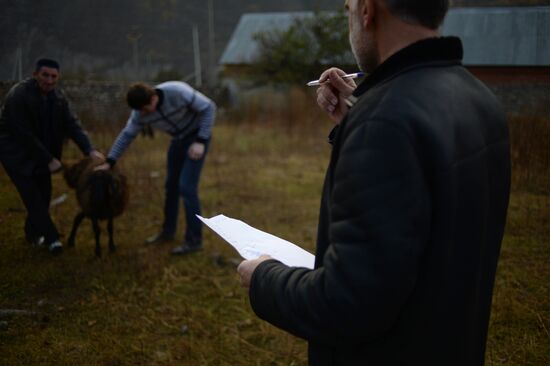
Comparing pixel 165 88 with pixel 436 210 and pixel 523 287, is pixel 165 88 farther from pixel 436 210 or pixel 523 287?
pixel 436 210

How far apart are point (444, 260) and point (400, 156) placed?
0.33m

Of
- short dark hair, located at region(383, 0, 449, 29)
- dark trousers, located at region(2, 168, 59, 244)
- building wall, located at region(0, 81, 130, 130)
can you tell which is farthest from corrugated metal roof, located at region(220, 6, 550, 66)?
building wall, located at region(0, 81, 130, 130)

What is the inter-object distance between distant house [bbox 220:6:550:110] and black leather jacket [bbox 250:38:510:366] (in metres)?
2.42

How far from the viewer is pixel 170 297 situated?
4594mm

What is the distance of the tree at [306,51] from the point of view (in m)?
19.3

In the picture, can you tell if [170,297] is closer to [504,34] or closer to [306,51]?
[504,34]

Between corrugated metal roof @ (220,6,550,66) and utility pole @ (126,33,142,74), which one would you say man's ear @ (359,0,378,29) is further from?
utility pole @ (126,33,142,74)

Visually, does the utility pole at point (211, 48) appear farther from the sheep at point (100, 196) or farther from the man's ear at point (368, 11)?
the man's ear at point (368, 11)

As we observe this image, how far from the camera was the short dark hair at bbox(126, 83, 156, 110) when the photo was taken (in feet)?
16.6

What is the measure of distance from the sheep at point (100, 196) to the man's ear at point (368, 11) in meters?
4.66

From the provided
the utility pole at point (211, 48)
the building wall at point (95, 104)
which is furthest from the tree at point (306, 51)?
the building wall at point (95, 104)

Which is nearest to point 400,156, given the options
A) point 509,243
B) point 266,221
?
point 509,243

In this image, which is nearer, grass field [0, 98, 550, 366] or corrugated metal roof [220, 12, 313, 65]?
grass field [0, 98, 550, 366]

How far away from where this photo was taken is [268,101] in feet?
56.4
